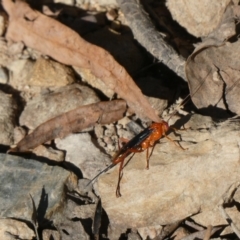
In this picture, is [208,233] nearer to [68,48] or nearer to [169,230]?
[169,230]

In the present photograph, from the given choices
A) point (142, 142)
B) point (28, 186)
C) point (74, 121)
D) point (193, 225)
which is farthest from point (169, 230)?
point (74, 121)

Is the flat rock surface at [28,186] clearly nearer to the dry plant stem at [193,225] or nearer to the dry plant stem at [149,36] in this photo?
the dry plant stem at [193,225]

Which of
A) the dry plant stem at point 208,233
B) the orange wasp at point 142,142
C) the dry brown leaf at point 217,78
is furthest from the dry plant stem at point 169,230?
the dry brown leaf at point 217,78

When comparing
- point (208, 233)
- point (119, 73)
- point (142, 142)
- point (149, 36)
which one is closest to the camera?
point (208, 233)

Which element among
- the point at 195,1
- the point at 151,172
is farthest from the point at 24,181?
the point at 195,1

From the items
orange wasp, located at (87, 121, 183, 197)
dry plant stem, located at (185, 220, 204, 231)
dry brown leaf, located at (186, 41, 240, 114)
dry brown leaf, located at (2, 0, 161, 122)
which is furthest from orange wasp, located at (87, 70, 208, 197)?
dry plant stem, located at (185, 220, 204, 231)

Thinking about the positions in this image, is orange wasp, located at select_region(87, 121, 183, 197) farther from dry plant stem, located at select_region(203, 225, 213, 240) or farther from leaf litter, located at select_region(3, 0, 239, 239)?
dry plant stem, located at select_region(203, 225, 213, 240)

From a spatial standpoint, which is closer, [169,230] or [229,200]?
[229,200]
